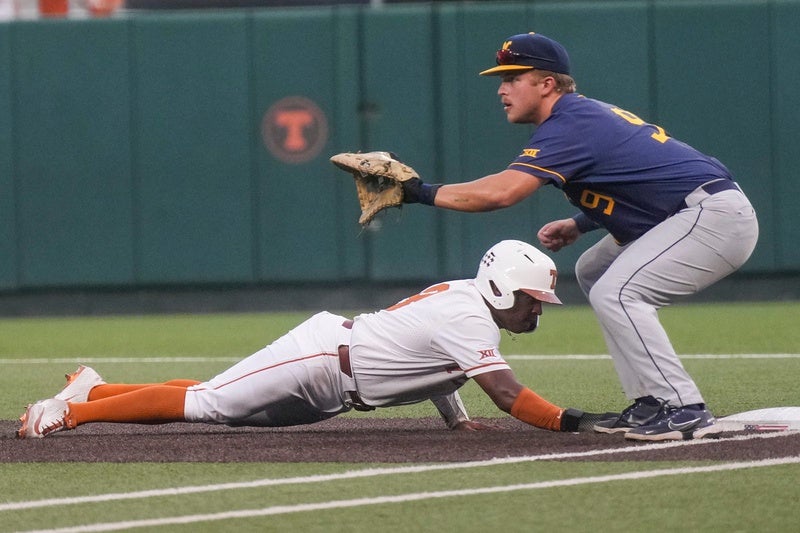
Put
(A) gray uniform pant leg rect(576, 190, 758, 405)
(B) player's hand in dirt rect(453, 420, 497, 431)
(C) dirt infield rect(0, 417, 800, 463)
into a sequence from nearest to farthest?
1. (C) dirt infield rect(0, 417, 800, 463)
2. (A) gray uniform pant leg rect(576, 190, 758, 405)
3. (B) player's hand in dirt rect(453, 420, 497, 431)

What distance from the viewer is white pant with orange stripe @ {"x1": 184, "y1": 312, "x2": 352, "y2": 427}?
620 cm

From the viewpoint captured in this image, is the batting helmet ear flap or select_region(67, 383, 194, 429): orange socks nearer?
the batting helmet ear flap

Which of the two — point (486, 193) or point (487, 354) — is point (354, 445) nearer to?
point (487, 354)

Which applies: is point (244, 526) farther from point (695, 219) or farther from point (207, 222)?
point (207, 222)

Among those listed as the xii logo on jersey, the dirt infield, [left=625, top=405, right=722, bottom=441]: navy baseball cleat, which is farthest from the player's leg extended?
[left=625, top=405, right=722, bottom=441]: navy baseball cleat

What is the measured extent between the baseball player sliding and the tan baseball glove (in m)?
0.46

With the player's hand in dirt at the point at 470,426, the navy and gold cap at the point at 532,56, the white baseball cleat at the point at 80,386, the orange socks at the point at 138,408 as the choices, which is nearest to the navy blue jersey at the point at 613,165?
the navy and gold cap at the point at 532,56

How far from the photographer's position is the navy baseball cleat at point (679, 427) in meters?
5.93

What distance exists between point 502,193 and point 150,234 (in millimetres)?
9242

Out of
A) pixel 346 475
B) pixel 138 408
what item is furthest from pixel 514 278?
pixel 138 408

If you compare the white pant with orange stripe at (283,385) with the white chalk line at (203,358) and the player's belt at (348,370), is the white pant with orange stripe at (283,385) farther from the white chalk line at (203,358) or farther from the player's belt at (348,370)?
the white chalk line at (203,358)

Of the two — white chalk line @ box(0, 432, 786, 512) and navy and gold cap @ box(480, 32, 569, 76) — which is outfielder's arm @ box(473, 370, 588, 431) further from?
navy and gold cap @ box(480, 32, 569, 76)

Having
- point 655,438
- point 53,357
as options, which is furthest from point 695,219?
point 53,357

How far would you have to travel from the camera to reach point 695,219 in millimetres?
6215
